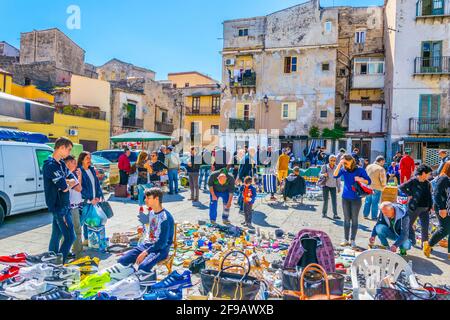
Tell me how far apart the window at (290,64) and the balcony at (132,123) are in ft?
Answer: 49.2

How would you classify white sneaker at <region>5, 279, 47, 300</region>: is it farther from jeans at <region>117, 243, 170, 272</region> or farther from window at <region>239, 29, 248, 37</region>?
window at <region>239, 29, 248, 37</region>

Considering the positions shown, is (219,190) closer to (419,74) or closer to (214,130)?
(419,74)

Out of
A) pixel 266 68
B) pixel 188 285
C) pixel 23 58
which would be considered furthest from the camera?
pixel 23 58

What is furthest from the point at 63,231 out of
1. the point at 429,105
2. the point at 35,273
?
the point at 429,105

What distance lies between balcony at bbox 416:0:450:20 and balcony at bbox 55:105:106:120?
2518 centimetres

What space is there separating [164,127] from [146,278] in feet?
112

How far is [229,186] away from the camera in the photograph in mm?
7707

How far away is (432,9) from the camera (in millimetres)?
22234

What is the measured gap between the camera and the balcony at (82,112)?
76.5 ft

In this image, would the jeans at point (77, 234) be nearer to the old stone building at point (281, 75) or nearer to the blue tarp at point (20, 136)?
the blue tarp at point (20, 136)

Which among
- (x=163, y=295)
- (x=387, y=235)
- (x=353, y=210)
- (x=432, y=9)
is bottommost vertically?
(x=163, y=295)

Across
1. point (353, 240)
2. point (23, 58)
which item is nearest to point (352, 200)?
point (353, 240)

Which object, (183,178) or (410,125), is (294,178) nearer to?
(183,178)

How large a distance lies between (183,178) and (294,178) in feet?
18.5
